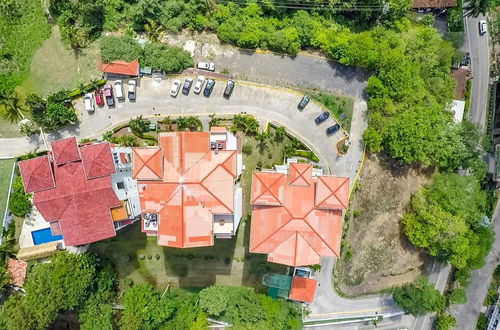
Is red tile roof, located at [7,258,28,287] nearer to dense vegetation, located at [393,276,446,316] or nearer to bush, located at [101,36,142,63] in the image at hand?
bush, located at [101,36,142,63]

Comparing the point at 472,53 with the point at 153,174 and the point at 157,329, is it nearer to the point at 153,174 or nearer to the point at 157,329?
the point at 153,174

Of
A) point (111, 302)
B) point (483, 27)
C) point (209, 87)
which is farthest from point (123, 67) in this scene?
point (483, 27)

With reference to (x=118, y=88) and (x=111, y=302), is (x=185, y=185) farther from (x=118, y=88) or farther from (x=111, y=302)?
(x=111, y=302)

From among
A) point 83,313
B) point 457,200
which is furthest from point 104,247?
point 457,200

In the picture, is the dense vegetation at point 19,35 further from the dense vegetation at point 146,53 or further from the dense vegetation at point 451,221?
the dense vegetation at point 451,221

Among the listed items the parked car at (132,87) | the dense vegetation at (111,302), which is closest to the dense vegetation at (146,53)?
the parked car at (132,87)
